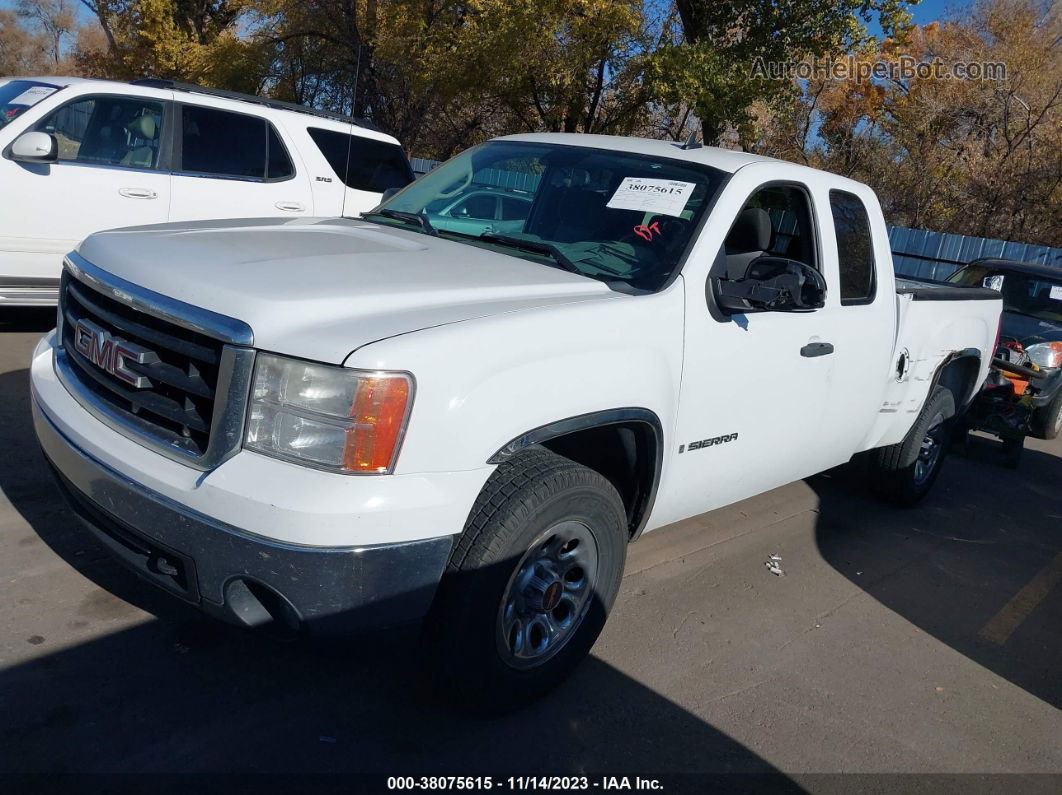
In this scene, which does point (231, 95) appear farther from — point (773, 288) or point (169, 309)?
point (773, 288)

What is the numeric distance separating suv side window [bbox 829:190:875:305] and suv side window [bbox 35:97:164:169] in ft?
17.1

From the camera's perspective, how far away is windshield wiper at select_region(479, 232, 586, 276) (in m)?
3.53

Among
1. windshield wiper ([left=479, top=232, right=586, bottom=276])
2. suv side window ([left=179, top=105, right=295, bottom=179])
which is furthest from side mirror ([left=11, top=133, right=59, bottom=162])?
windshield wiper ([left=479, top=232, right=586, bottom=276])

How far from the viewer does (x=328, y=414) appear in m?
2.52

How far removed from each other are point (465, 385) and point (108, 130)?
18.5ft

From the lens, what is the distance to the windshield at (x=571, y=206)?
11.9 feet

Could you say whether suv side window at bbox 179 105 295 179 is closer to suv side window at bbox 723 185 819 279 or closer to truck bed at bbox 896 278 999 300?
suv side window at bbox 723 185 819 279

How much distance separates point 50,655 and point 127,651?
0.24 m

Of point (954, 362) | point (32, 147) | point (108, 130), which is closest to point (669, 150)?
point (954, 362)

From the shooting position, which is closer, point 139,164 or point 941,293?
point 941,293

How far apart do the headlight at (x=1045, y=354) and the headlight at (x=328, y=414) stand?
7713 mm

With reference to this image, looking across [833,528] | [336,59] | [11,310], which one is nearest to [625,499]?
[833,528]

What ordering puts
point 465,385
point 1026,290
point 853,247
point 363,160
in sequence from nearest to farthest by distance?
1. point 465,385
2. point 853,247
3. point 363,160
4. point 1026,290

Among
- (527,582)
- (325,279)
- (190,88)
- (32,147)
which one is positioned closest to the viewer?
(325,279)
